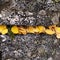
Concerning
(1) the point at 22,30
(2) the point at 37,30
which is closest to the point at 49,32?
(2) the point at 37,30

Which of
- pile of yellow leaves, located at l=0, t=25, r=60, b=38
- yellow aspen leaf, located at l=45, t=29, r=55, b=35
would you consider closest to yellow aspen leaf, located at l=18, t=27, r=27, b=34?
pile of yellow leaves, located at l=0, t=25, r=60, b=38

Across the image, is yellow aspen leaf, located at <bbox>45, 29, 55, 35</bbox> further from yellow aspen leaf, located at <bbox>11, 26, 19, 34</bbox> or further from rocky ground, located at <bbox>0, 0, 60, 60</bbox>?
yellow aspen leaf, located at <bbox>11, 26, 19, 34</bbox>

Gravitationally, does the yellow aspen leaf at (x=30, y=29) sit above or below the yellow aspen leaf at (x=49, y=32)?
above

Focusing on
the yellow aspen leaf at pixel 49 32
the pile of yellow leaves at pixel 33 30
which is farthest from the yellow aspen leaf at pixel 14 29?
the yellow aspen leaf at pixel 49 32

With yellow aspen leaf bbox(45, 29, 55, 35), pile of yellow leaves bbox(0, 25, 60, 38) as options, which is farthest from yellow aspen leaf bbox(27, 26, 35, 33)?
yellow aspen leaf bbox(45, 29, 55, 35)

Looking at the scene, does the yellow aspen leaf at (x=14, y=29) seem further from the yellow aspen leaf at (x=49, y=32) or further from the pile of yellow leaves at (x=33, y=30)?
the yellow aspen leaf at (x=49, y=32)

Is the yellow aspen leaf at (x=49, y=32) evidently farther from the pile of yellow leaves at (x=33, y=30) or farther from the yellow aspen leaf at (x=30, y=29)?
the yellow aspen leaf at (x=30, y=29)

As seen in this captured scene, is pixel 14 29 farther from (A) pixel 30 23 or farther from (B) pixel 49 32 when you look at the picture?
(B) pixel 49 32

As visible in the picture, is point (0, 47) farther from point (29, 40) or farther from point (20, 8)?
point (20, 8)

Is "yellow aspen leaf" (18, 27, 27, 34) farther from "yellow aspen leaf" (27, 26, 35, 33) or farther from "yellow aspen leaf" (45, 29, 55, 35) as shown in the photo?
"yellow aspen leaf" (45, 29, 55, 35)

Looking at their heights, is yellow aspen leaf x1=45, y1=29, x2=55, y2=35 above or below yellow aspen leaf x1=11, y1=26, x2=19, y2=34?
below
